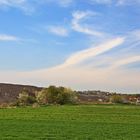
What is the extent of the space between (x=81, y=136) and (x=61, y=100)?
329ft

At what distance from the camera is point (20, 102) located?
13988 cm

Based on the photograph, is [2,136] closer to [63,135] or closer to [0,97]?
[63,135]

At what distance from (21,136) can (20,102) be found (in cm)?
10163

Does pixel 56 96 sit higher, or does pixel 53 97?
pixel 56 96

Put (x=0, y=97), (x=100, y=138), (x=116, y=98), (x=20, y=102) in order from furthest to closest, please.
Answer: (x=0, y=97) < (x=116, y=98) < (x=20, y=102) < (x=100, y=138)

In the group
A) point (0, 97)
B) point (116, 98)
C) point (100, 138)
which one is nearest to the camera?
point (100, 138)

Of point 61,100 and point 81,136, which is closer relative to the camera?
point 81,136

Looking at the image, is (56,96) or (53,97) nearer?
(56,96)

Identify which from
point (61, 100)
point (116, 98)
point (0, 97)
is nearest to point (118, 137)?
point (61, 100)

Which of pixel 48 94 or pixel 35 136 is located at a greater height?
pixel 48 94

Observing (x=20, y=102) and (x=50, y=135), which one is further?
(x=20, y=102)

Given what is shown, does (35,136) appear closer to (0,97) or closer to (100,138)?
(100,138)

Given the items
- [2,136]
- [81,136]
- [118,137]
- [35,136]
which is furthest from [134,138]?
[2,136]

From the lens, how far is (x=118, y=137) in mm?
39562
